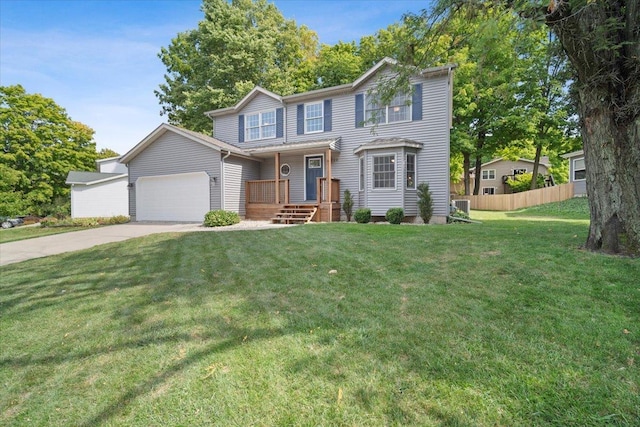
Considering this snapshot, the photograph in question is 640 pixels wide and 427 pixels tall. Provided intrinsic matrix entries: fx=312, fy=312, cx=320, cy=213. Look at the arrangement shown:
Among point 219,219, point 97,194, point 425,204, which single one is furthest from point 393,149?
point 97,194

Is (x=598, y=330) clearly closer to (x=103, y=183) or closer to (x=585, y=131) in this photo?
(x=585, y=131)

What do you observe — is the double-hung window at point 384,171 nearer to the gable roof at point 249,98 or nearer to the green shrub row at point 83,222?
the gable roof at point 249,98

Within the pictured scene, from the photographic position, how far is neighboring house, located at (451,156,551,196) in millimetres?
35875

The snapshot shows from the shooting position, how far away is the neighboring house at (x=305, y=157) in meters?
12.5

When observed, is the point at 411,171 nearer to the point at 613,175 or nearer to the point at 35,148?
the point at 613,175

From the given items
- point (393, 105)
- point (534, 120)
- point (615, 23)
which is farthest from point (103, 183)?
point (534, 120)

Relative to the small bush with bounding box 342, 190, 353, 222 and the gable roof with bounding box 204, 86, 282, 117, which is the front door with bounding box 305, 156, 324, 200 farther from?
the gable roof with bounding box 204, 86, 282, 117

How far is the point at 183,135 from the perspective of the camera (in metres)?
15.4

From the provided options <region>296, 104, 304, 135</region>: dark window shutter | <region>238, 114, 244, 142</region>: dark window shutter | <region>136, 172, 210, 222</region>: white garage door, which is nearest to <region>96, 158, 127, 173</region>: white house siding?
<region>136, 172, 210, 222</region>: white garage door

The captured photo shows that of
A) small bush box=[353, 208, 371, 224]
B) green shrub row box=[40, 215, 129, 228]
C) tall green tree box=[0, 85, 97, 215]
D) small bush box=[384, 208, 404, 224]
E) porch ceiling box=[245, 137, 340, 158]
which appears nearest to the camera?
small bush box=[384, 208, 404, 224]

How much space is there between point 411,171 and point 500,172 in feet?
101

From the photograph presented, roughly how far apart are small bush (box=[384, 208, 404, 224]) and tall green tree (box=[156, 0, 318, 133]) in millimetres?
15234

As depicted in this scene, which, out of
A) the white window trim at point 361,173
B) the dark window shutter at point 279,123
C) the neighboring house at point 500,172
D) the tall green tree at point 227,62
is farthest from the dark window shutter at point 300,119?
the neighboring house at point 500,172

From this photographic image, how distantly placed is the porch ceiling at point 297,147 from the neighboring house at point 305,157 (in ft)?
0.17
